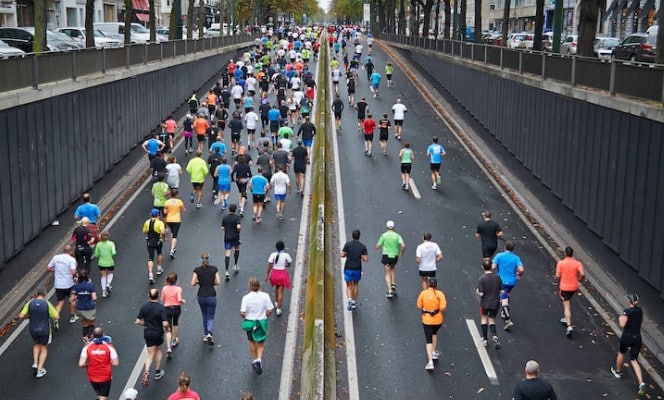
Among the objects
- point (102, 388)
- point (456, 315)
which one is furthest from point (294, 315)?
point (102, 388)

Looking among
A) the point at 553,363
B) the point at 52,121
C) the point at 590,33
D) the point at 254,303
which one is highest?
the point at 590,33

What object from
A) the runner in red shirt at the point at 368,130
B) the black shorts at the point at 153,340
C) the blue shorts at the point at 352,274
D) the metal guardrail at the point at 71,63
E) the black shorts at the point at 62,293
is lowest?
the black shorts at the point at 62,293

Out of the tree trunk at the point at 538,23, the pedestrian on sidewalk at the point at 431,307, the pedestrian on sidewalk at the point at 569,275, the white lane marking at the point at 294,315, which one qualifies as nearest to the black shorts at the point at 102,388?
the white lane marking at the point at 294,315

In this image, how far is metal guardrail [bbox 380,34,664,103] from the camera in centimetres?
1738

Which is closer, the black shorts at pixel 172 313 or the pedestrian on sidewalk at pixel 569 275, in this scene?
the black shorts at pixel 172 313

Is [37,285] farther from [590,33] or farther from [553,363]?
[590,33]

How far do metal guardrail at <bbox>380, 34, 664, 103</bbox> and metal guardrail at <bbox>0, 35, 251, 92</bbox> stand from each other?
1361 cm

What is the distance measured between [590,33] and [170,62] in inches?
778

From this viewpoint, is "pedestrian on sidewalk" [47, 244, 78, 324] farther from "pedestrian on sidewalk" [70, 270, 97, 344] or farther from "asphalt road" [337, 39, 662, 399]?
"asphalt road" [337, 39, 662, 399]

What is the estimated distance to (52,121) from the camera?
21281mm

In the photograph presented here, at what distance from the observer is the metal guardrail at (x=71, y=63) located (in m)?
18.7

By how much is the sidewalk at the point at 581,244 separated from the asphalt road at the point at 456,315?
504mm

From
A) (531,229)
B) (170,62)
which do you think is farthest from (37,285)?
(170,62)

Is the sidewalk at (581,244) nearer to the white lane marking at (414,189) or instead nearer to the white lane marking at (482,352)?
the white lane marking at (482,352)
